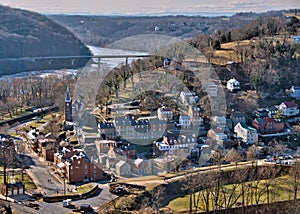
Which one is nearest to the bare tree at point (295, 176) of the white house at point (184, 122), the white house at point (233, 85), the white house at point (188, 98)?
the white house at point (184, 122)

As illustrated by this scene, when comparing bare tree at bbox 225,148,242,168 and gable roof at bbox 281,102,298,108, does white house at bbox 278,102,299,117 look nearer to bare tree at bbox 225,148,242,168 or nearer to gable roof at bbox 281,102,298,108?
gable roof at bbox 281,102,298,108

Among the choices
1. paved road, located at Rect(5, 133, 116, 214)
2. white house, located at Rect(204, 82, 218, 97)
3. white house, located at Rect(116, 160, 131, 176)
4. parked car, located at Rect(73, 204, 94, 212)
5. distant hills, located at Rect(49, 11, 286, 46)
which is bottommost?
paved road, located at Rect(5, 133, 116, 214)

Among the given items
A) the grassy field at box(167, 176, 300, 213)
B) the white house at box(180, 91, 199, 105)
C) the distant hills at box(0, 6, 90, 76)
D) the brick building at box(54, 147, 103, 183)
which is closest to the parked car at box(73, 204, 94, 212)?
the grassy field at box(167, 176, 300, 213)

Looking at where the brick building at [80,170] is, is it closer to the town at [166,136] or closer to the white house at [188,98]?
the town at [166,136]

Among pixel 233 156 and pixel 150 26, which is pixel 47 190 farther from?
pixel 150 26

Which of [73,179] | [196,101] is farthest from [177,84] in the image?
[73,179]

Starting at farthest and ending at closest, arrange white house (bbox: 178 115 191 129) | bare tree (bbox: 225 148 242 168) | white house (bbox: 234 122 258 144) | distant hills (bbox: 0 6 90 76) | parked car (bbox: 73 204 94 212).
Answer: distant hills (bbox: 0 6 90 76), white house (bbox: 178 115 191 129), white house (bbox: 234 122 258 144), bare tree (bbox: 225 148 242 168), parked car (bbox: 73 204 94 212)
